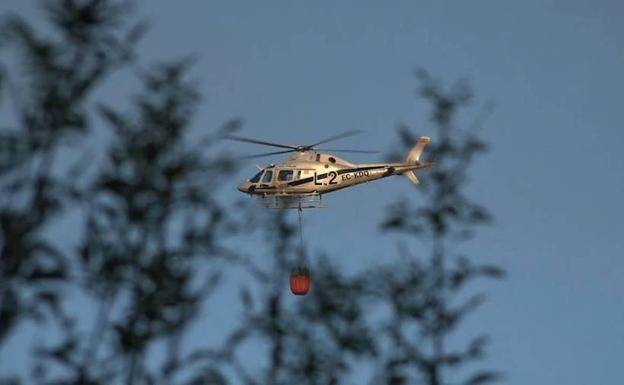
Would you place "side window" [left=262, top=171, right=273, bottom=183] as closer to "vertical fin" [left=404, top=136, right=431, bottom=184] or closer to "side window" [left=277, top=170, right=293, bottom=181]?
"side window" [left=277, top=170, right=293, bottom=181]

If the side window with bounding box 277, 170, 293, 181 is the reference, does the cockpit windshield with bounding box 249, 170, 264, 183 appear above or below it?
above

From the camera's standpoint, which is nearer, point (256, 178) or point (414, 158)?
point (414, 158)

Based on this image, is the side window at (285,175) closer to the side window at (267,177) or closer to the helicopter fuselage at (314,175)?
the helicopter fuselage at (314,175)

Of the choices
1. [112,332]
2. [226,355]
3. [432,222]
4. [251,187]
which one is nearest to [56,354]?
[112,332]

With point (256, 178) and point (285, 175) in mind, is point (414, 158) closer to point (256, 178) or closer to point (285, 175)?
point (285, 175)

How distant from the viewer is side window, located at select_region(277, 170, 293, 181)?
61.2 m

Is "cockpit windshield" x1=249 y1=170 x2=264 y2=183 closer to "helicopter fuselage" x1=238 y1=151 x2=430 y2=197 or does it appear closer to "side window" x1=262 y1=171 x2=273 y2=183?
"helicopter fuselage" x1=238 y1=151 x2=430 y2=197

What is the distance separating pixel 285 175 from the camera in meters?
61.4

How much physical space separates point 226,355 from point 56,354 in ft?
7.84

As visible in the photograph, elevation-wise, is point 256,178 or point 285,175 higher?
point 256,178

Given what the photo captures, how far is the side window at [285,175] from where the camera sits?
201 ft

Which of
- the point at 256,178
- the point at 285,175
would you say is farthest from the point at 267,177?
the point at 285,175

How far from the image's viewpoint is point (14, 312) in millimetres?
16984

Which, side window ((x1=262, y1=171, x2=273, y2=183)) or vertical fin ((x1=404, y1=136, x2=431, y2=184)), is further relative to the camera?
side window ((x1=262, y1=171, x2=273, y2=183))
